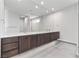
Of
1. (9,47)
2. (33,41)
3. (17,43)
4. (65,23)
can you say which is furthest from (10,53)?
(65,23)

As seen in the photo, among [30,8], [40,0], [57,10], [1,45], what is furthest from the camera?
[57,10]

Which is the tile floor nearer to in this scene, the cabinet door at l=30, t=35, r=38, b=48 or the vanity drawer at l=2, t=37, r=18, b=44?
the cabinet door at l=30, t=35, r=38, b=48

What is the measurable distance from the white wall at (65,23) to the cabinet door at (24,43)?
156cm

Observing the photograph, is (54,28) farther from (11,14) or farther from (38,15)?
(11,14)

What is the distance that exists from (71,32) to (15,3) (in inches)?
137

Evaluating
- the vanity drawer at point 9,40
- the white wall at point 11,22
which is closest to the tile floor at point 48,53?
the vanity drawer at point 9,40

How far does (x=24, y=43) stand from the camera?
97.3 inches

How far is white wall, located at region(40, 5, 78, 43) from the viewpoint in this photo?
4211 mm

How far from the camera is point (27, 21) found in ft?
10.1

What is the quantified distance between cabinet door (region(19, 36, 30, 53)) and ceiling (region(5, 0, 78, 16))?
2.95 ft

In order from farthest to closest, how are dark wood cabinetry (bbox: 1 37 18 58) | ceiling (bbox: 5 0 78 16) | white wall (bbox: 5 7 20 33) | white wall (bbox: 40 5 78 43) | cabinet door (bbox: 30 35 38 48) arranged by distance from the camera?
white wall (bbox: 40 5 78 43) → cabinet door (bbox: 30 35 38 48) → ceiling (bbox: 5 0 78 16) → white wall (bbox: 5 7 20 33) → dark wood cabinetry (bbox: 1 37 18 58)

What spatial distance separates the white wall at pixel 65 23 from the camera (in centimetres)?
421

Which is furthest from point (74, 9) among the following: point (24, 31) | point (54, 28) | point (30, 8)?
point (24, 31)

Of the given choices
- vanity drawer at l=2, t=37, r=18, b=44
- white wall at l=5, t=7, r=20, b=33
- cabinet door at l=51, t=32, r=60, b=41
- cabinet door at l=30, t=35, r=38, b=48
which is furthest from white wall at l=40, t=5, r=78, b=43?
vanity drawer at l=2, t=37, r=18, b=44
